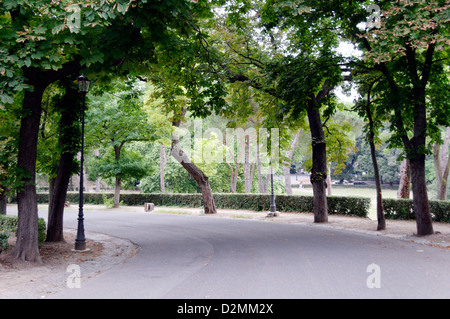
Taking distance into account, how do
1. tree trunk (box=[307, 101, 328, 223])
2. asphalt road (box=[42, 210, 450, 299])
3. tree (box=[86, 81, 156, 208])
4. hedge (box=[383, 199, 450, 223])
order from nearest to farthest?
asphalt road (box=[42, 210, 450, 299]) < hedge (box=[383, 199, 450, 223]) < tree trunk (box=[307, 101, 328, 223]) < tree (box=[86, 81, 156, 208])

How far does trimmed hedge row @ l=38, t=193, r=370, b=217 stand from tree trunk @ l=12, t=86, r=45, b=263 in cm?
1762

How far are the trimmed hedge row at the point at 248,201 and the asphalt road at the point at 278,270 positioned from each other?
8743 millimetres

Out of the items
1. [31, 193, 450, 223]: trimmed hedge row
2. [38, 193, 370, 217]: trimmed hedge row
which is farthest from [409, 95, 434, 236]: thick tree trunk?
[38, 193, 370, 217]: trimmed hedge row

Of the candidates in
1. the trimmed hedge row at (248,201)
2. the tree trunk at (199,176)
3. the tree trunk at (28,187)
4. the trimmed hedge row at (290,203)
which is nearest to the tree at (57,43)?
the tree trunk at (28,187)

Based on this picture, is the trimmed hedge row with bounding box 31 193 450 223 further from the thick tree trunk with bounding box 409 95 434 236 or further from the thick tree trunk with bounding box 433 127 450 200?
the thick tree trunk with bounding box 433 127 450 200

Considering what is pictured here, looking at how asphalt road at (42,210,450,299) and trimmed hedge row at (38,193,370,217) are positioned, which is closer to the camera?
asphalt road at (42,210,450,299)

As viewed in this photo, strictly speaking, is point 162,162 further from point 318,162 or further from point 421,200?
point 421,200

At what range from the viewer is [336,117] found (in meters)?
35.0

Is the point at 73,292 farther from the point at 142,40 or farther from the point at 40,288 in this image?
the point at 142,40

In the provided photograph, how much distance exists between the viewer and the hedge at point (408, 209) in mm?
17781

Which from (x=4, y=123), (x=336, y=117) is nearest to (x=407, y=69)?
(x=4, y=123)

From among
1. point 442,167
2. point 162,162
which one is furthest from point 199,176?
point 162,162

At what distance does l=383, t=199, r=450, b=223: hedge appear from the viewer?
17.8 meters

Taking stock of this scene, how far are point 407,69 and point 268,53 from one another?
24.7 ft
